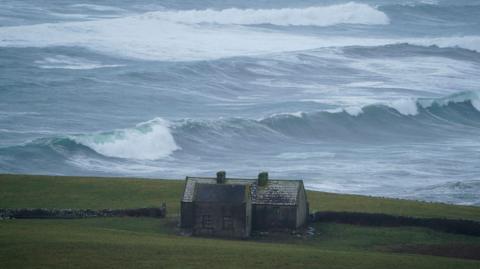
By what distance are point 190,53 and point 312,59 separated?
10670 millimetres

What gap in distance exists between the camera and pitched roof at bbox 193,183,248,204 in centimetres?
3438

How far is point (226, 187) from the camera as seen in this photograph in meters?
34.7

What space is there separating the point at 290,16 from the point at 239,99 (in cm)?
5501

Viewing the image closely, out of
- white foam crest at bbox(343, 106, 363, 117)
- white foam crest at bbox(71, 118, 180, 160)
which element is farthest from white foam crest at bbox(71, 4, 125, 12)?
white foam crest at bbox(71, 118, 180, 160)

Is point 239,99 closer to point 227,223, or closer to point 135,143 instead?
point 135,143

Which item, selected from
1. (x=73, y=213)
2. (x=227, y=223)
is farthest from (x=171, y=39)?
(x=227, y=223)

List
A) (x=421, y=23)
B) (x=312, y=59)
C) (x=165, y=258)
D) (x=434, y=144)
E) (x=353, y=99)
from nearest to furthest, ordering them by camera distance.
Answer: (x=165, y=258) < (x=434, y=144) < (x=353, y=99) < (x=312, y=59) < (x=421, y=23)

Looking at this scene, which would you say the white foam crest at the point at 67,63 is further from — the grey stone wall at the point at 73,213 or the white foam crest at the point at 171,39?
the grey stone wall at the point at 73,213

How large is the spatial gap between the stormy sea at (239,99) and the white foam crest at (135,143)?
0.08 metres

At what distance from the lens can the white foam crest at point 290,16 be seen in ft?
394

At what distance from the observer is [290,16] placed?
126250 millimetres

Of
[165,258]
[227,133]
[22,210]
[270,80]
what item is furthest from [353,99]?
[165,258]

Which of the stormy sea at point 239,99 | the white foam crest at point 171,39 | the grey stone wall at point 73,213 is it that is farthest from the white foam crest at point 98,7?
the grey stone wall at point 73,213

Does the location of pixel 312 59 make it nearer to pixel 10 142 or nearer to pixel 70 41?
pixel 70 41
